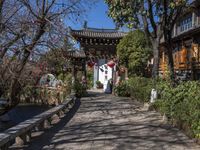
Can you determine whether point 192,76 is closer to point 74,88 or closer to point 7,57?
point 74,88

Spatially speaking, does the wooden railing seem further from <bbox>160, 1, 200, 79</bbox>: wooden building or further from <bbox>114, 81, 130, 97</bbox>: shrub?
<bbox>114, 81, 130, 97</bbox>: shrub

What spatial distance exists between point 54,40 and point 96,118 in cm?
557

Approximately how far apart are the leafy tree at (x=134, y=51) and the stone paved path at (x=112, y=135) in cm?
1766

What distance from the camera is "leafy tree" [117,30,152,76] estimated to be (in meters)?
33.4

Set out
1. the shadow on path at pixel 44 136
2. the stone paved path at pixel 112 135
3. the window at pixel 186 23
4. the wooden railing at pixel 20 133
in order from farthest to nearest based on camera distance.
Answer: the window at pixel 186 23
the shadow on path at pixel 44 136
the stone paved path at pixel 112 135
the wooden railing at pixel 20 133

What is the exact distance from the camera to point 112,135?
38.1ft

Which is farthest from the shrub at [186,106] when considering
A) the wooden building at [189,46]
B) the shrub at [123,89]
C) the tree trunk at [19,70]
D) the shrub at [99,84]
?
the shrub at [99,84]

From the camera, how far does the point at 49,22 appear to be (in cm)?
1163

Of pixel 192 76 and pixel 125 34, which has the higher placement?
pixel 125 34

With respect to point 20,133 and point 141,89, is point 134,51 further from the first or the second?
point 20,133

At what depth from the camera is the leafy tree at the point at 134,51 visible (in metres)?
33.4

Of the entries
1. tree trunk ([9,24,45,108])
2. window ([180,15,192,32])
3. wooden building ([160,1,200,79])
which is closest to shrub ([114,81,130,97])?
wooden building ([160,1,200,79])

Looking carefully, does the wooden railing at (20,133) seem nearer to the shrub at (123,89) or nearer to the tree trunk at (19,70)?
the tree trunk at (19,70)

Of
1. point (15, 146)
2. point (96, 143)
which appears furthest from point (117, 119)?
point (15, 146)
